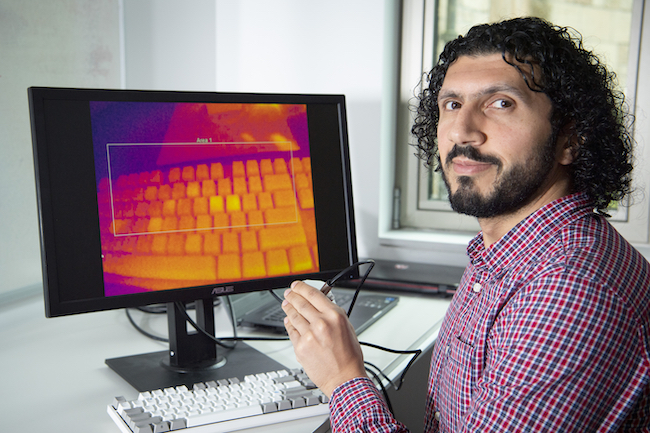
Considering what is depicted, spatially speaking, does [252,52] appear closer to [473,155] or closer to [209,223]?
[209,223]

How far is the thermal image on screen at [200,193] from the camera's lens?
99 cm

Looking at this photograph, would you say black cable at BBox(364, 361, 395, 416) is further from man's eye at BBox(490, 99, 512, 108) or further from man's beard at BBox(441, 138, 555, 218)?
man's eye at BBox(490, 99, 512, 108)

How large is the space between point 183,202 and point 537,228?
595 mm

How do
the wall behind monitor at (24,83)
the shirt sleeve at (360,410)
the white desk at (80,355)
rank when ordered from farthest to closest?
the wall behind monitor at (24,83) → the white desk at (80,355) → the shirt sleeve at (360,410)

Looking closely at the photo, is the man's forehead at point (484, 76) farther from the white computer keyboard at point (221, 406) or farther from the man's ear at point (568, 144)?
the white computer keyboard at point (221, 406)

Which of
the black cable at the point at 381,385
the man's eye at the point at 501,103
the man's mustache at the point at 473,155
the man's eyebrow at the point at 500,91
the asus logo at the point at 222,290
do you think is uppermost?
the man's eyebrow at the point at 500,91

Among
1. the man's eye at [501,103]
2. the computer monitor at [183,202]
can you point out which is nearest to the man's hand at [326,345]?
the computer monitor at [183,202]

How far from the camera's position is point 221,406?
2.97ft

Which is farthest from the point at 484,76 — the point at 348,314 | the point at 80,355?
the point at 80,355

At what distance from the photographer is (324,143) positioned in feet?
3.88

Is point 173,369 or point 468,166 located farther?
point 173,369

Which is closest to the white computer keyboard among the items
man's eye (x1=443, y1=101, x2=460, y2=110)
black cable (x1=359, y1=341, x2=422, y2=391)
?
black cable (x1=359, y1=341, x2=422, y2=391)

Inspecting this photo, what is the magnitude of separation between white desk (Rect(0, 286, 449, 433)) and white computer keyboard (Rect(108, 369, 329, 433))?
0.07 feet

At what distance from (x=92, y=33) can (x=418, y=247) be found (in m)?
1.21
